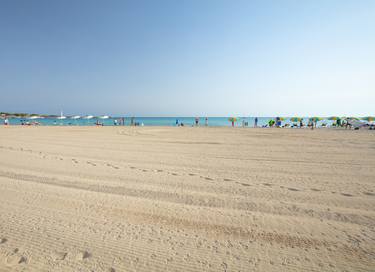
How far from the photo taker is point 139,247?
101 inches

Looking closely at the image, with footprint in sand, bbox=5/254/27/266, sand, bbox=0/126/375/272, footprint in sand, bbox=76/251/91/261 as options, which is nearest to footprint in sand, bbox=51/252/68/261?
sand, bbox=0/126/375/272

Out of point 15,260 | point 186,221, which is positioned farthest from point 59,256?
point 186,221

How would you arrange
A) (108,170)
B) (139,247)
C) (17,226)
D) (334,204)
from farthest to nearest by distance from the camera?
(108,170) < (334,204) < (17,226) < (139,247)

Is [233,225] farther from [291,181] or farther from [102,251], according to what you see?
[291,181]

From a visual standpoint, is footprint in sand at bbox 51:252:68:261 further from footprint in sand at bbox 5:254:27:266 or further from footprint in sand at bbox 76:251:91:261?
footprint in sand at bbox 5:254:27:266

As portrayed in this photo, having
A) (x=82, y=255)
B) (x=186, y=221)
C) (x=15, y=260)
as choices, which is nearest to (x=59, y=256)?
(x=82, y=255)

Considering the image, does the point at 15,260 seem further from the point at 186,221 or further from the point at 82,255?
the point at 186,221

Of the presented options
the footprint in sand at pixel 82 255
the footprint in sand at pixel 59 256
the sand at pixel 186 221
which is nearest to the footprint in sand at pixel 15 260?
the sand at pixel 186 221

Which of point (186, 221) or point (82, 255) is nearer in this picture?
point (82, 255)

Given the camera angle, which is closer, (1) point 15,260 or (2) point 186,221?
(1) point 15,260

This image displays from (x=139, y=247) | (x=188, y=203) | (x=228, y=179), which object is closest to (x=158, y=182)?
(x=188, y=203)

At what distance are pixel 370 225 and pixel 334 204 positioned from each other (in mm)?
712

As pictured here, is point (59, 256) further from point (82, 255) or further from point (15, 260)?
point (15, 260)

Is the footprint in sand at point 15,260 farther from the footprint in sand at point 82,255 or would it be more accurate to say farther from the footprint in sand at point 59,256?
the footprint in sand at point 82,255
